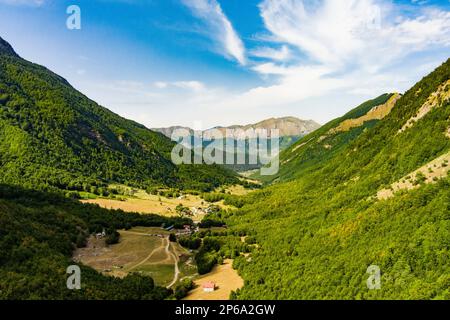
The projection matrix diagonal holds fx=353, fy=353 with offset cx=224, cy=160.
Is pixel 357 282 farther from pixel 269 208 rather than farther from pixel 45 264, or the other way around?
pixel 269 208

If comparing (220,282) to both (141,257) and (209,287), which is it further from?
(141,257)

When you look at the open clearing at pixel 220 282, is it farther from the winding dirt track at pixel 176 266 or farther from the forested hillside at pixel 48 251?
the forested hillside at pixel 48 251

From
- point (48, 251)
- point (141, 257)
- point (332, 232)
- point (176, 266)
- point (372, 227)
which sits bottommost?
point (176, 266)

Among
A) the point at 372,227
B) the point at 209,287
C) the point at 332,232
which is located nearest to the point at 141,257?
the point at 209,287

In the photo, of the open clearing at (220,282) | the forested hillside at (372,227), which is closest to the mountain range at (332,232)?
the forested hillside at (372,227)

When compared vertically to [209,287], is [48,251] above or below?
above

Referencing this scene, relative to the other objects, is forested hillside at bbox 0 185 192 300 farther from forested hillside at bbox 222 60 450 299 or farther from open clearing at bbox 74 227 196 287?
forested hillside at bbox 222 60 450 299

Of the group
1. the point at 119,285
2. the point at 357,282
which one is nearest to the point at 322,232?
the point at 357,282

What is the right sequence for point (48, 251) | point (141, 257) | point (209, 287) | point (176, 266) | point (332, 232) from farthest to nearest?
point (141, 257) < point (176, 266) < point (48, 251) < point (209, 287) < point (332, 232)
